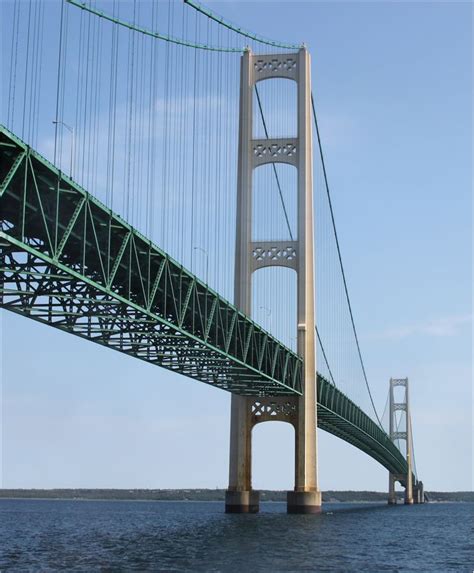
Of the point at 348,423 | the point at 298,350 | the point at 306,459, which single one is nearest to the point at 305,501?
the point at 306,459

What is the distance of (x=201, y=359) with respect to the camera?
5266 centimetres

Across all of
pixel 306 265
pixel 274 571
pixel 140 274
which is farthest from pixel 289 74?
pixel 274 571

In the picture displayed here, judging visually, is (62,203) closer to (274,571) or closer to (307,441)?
(274,571)

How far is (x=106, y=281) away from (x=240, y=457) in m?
34.8

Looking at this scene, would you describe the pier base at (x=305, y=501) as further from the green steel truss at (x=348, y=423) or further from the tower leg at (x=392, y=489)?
the tower leg at (x=392, y=489)

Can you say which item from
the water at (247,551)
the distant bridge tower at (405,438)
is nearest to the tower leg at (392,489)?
the distant bridge tower at (405,438)

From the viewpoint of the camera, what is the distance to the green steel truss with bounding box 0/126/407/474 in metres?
32.0

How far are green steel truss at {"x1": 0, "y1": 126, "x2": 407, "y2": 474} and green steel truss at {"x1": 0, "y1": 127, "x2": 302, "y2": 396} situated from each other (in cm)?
4

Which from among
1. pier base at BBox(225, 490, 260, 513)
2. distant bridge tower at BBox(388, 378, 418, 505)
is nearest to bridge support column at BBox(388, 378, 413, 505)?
distant bridge tower at BBox(388, 378, 418, 505)

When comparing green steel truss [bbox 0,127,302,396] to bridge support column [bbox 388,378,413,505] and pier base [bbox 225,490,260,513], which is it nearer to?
pier base [bbox 225,490,260,513]

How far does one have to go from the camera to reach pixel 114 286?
41.8 metres

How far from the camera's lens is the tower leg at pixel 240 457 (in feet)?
226

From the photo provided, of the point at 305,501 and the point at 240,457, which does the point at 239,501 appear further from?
the point at 305,501

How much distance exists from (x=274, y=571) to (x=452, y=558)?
1199 cm
